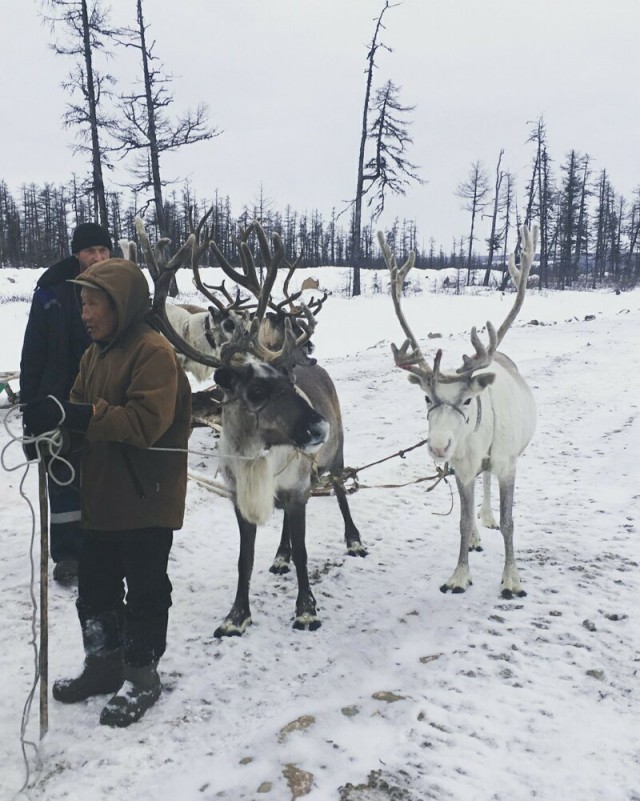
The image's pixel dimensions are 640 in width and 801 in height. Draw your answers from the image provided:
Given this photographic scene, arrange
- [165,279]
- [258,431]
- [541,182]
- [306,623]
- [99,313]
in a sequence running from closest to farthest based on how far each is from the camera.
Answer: [99,313], [258,431], [306,623], [165,279], [541,182]

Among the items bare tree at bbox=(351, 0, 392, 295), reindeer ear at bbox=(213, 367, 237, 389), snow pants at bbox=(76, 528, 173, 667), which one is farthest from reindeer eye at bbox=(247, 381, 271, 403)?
bare tree at bbox=(351, 0, 392, 295)

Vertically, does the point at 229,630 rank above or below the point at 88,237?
below

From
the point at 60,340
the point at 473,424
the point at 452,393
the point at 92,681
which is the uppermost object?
the point at 60,340

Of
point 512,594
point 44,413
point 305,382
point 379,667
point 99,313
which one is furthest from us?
point 305,382

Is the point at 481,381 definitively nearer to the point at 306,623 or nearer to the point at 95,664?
the point at 306,623

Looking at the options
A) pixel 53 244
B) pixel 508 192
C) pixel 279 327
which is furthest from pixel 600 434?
pixel 53 244

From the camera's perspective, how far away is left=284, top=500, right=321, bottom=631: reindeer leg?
12.0 ft

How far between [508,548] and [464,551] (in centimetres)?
29

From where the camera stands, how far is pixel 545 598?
154 inches

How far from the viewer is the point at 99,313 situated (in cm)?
267

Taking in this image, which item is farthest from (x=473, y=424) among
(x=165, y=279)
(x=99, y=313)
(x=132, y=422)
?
(x=99, y=313)

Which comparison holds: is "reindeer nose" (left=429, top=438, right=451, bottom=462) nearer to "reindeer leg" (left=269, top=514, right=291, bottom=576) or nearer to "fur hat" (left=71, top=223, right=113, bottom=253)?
"reindeer leg" (left=269, top=514, right=291, bottom=576)

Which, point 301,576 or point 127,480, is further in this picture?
point 301,576

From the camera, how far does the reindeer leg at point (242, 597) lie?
357 centimetres
